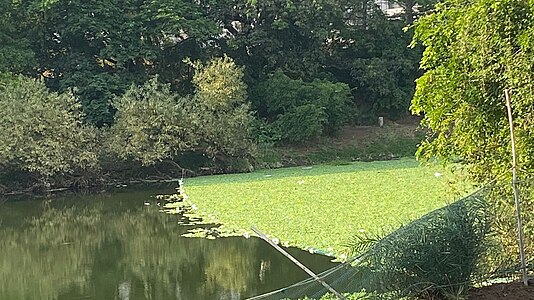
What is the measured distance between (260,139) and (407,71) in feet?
22.5

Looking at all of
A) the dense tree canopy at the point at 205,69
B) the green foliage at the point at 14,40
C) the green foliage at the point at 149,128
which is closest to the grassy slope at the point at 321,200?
the green foliage at the point at 149,128

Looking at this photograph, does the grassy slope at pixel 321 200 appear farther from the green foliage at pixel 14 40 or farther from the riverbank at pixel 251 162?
the green foliage at pixel 14 40

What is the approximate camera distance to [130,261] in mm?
10555

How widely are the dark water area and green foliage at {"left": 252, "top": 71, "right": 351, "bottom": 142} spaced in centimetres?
1004

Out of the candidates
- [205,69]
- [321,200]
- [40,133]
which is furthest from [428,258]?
[205,69]

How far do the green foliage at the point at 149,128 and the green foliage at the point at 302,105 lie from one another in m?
4.61

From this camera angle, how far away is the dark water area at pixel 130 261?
8.65 metres

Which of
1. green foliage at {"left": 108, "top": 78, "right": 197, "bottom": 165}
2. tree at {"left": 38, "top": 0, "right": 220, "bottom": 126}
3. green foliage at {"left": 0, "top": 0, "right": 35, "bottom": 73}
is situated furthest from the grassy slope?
green foliage at {"left": 0, "top": 0, "right": 35, "bottom": 73}

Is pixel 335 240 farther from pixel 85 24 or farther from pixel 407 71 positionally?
pixel 407 71

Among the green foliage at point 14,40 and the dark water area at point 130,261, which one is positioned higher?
the green foliage at point 14,40

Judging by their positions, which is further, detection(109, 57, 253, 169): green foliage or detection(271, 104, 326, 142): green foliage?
detection(271, 104, 326, 142): green foliage

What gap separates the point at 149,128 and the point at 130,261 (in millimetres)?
10441

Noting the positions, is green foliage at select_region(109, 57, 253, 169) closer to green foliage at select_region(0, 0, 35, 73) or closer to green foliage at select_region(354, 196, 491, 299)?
green foliage at select_region(0, 0, 35, 73)

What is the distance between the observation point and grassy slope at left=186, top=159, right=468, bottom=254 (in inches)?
411
